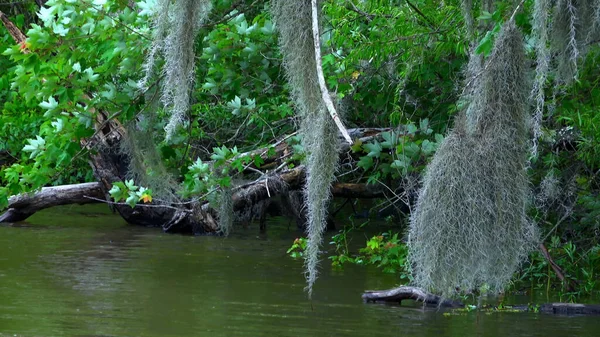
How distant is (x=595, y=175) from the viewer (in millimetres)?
8320

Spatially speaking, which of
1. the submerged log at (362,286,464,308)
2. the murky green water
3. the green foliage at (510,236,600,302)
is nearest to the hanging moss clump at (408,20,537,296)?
the murky green water

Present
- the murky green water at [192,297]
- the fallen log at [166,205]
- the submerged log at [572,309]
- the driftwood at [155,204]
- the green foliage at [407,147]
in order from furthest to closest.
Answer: the fallen log at [166,205] → the driftwood at [155,204] → the green foliage at [407,147] → the submerged log at [572,309] → the murky green water at [192,297]

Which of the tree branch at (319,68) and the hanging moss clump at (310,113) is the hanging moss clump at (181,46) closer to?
the hanging moss clump at (310,113)

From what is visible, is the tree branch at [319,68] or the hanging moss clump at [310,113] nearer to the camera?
the tree branch at [319,68]

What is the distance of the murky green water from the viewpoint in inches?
243

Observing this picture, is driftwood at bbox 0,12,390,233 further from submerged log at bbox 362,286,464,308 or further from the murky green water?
submerged log at bbox 362,286,464,308

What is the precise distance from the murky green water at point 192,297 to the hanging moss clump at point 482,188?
1.32m

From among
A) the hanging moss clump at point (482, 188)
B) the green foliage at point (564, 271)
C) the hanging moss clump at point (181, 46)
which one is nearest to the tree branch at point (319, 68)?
the hanging moss clump at point (482, 188)

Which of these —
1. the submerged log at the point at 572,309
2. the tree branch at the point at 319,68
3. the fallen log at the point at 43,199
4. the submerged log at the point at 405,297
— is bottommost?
the submerged log at the point at 572,309

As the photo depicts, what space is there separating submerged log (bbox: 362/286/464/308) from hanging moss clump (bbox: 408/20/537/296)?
203 centimetres

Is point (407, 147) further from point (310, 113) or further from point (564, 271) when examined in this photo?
point (310, 113)

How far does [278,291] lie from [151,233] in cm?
429

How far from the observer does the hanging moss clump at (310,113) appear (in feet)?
17.2

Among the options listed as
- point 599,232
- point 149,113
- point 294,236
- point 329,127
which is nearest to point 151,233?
point 294,236
